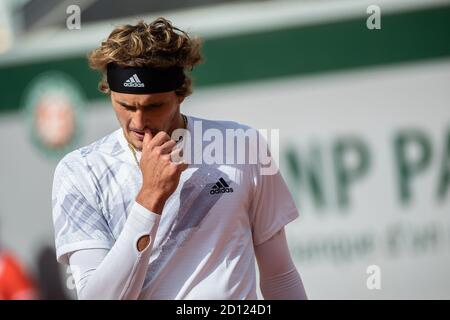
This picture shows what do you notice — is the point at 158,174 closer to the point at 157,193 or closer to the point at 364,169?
the point at 157,193

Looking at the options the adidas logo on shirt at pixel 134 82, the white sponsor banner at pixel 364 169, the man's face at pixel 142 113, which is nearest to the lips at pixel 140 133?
the man's face at pixel 142 113

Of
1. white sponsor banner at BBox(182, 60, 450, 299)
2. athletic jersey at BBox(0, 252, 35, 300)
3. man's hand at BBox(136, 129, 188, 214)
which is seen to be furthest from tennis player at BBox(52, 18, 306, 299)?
athletic jersey at BBox(0, 252, 35, 300)

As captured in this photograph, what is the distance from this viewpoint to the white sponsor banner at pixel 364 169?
515cm

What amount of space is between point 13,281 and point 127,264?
11.6 feet

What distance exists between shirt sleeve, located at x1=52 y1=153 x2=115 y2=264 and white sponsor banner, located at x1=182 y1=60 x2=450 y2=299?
3.12 meters

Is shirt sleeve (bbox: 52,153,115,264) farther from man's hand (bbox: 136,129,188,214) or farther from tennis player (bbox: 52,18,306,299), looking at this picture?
man's hand (bbox: 136,129,188,214)

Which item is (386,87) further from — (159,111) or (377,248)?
(159,111)

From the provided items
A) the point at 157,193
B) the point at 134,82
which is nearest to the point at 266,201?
the point at 157,193

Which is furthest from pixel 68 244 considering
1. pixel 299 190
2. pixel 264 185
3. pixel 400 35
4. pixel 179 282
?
pixel 400 35

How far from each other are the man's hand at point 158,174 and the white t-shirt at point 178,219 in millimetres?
143

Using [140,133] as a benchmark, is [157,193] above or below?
below

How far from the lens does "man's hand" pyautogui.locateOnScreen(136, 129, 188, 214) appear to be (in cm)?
208

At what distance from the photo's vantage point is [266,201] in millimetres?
2354

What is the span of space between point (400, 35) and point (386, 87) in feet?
1.10
